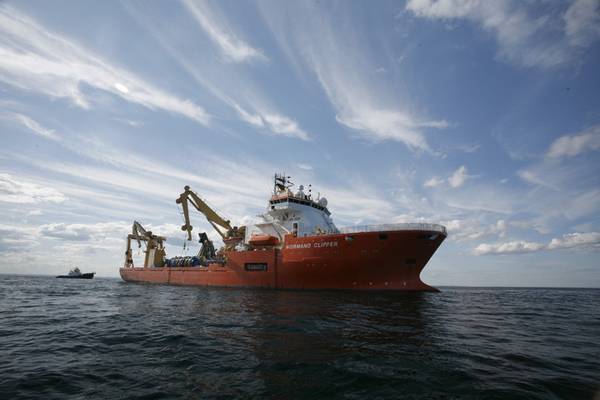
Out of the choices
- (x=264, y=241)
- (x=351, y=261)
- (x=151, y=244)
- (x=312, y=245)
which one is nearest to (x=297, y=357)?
(x=351, y=261)

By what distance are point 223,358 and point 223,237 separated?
31.4 m

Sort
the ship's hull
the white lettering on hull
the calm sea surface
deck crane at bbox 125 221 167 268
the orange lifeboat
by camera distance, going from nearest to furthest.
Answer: the calm sea surface → the ship's hull → the white lettering on hull → the orange lifeboat → deck crane at bbox 125 221 167 268

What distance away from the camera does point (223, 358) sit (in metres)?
7.16

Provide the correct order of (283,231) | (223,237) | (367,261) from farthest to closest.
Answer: (223,237), (283,231), (367,261)

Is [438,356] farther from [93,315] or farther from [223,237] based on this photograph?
[223,237]

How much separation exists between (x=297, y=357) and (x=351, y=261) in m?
15.1

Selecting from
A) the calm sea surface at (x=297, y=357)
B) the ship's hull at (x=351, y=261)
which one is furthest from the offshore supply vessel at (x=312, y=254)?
the calm sea surface at (x=297, y=357)

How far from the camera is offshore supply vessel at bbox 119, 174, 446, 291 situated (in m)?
21.3

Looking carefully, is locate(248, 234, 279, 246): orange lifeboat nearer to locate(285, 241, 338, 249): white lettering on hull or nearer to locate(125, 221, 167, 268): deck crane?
locate(285, 241, 338, 249): white lettering on hull

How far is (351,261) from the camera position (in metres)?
21.8

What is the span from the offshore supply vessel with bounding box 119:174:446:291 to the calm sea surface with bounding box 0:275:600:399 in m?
8.38

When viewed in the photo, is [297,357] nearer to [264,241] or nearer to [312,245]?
[312,245]

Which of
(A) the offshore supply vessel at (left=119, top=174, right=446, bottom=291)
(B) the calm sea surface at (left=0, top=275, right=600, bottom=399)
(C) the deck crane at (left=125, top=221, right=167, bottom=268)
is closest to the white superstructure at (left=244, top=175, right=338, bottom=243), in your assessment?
(A) the offshore supply vessel at (left=119, top=174, right=446, bottom=291)

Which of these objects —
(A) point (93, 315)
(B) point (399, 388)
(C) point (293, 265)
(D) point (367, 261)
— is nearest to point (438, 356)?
(B) point (399, 388)
